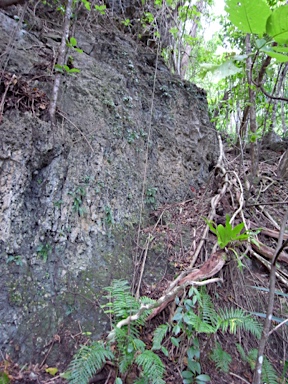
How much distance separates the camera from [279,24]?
67 cm

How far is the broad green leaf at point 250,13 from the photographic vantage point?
67cm

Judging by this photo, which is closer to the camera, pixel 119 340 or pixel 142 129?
pixel 119 340

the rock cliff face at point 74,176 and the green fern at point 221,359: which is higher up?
the rock cliff face at point 74,176

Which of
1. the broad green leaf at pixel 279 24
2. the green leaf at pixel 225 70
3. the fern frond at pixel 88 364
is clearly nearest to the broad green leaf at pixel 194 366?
the fern frond at pixel 88 364

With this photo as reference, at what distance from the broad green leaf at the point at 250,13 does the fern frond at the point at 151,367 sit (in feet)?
5.53

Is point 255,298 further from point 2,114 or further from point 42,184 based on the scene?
point 2,114

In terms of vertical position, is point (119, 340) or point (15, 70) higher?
point (15, 70)

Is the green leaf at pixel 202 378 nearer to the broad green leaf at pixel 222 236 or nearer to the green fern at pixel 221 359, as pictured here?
the green fern at pixel 221 359

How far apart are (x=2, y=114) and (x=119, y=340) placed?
6.95 feet

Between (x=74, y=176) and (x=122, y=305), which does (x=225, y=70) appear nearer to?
(x=122, y=305)

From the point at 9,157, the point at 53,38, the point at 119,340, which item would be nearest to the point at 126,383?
the point at 119,340

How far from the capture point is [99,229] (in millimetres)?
2547

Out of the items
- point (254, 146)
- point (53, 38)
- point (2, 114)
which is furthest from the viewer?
point (254, 146)

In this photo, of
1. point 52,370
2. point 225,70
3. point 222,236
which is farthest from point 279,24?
point 52,370
